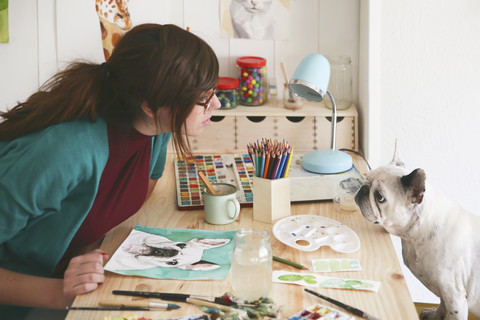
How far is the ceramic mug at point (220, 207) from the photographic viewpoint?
141 centimetres

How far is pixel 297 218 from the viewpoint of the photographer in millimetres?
1450

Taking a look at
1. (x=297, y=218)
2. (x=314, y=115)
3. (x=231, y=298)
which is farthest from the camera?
(x=314, y=115)

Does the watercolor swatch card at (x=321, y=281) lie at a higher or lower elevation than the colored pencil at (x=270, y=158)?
lower

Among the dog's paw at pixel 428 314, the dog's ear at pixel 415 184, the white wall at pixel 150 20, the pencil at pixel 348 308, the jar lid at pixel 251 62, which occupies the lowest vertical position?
the dog's paw at pixel 428 314

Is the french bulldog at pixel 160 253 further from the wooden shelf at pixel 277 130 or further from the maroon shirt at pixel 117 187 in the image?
the wooden shelf at pixel 277 130

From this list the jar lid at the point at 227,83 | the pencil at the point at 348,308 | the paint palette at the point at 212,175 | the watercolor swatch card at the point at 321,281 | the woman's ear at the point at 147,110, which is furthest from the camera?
the jar lid at the point at 227,83

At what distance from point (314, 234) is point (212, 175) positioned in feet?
1.46

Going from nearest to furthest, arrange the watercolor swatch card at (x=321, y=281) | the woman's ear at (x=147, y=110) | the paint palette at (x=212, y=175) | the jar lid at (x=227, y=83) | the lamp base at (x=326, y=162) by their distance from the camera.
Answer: the watercolor swatch card at (x=321, y=281) → the woman's ear at (x=147, y=110) → the paint palette at (x=212, y=175) → the lamp base at (x=326, y=162) → the jar lid at (x=227, y=83)

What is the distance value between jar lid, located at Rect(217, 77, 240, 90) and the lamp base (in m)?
0.38

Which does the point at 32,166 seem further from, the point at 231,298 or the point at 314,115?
the point at 314,115

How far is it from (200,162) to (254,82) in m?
0.37

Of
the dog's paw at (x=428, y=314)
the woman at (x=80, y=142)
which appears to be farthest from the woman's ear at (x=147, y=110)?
the dog's paw at (x=428, y=314)

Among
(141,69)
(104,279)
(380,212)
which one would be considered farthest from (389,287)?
(141,69)

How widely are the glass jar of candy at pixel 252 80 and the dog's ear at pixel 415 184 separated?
83 centimetres
